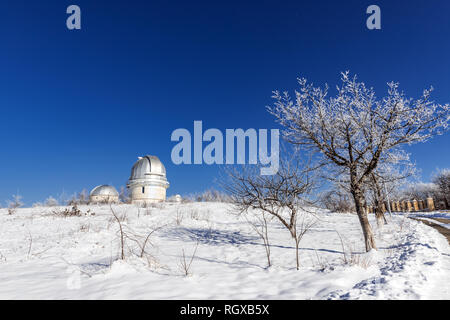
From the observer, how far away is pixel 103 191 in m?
36.2

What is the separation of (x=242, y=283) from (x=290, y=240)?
208 inches

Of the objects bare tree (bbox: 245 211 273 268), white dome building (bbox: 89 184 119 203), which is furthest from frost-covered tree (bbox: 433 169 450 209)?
white dome building (bbox: 89 184 119 203)

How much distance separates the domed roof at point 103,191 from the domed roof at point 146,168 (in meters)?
6.75

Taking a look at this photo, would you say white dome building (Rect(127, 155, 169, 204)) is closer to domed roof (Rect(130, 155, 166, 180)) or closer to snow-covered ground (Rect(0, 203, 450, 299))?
domed roof (Rect(130, 155, 166, 180))

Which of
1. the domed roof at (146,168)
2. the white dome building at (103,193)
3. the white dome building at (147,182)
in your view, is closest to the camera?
the white dome building at (147,182)

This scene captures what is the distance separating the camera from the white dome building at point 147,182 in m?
30.8

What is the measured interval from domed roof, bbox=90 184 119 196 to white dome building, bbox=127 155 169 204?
6047 millimetres

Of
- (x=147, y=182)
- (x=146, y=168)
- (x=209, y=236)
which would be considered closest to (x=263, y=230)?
(x=209, y=236)

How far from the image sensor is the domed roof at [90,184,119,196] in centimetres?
3593

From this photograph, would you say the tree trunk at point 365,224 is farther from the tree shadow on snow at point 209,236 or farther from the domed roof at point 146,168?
the domed roof at point 146,168

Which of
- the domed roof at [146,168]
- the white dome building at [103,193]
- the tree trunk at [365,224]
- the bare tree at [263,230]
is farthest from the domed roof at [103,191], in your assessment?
the tree trunk at [365,224]
